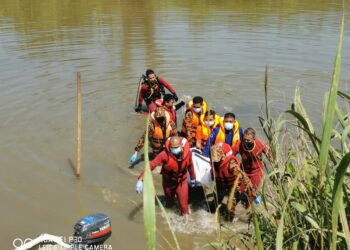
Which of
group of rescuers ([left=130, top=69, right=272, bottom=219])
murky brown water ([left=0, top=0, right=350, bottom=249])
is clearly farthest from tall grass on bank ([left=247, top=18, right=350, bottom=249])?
murky brown water ([left=0, top=0, right=350, bottom=249])

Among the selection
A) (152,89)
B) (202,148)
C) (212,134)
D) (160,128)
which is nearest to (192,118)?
(202,148)

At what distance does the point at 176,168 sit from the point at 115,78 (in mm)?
8485

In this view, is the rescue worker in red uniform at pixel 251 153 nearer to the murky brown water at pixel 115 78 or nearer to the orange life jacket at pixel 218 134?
the orange life jacket at pixel 218 134

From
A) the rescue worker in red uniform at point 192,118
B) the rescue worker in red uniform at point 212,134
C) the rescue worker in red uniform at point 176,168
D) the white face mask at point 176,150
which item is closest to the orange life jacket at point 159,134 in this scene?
the rescue worker in red uniform at point 192,118

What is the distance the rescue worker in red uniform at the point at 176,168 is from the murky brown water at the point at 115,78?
467mm

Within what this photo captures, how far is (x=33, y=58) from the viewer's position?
1647cm

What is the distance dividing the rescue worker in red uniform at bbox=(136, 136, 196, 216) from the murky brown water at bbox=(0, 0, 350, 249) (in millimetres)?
467

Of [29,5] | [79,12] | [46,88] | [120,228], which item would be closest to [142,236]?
[120,228]

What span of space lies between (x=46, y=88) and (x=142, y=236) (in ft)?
27.0

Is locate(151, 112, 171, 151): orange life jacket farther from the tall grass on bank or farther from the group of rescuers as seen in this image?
the tall grass on bank

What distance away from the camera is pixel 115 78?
14.3 metres

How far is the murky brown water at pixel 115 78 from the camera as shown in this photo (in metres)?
7.06

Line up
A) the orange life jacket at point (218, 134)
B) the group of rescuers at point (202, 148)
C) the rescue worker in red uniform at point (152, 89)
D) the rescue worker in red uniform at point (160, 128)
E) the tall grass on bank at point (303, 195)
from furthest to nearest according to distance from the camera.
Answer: the rescue worker in red uniform at point (152, 89), the rescue worker in red uniform at point (160, 128), the orange life jacket at point (218, 134), the group of rescuers at point (202, 148), the tall grass on bank at point (303, 195)

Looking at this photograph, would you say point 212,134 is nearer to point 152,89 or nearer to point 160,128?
point 160,128
